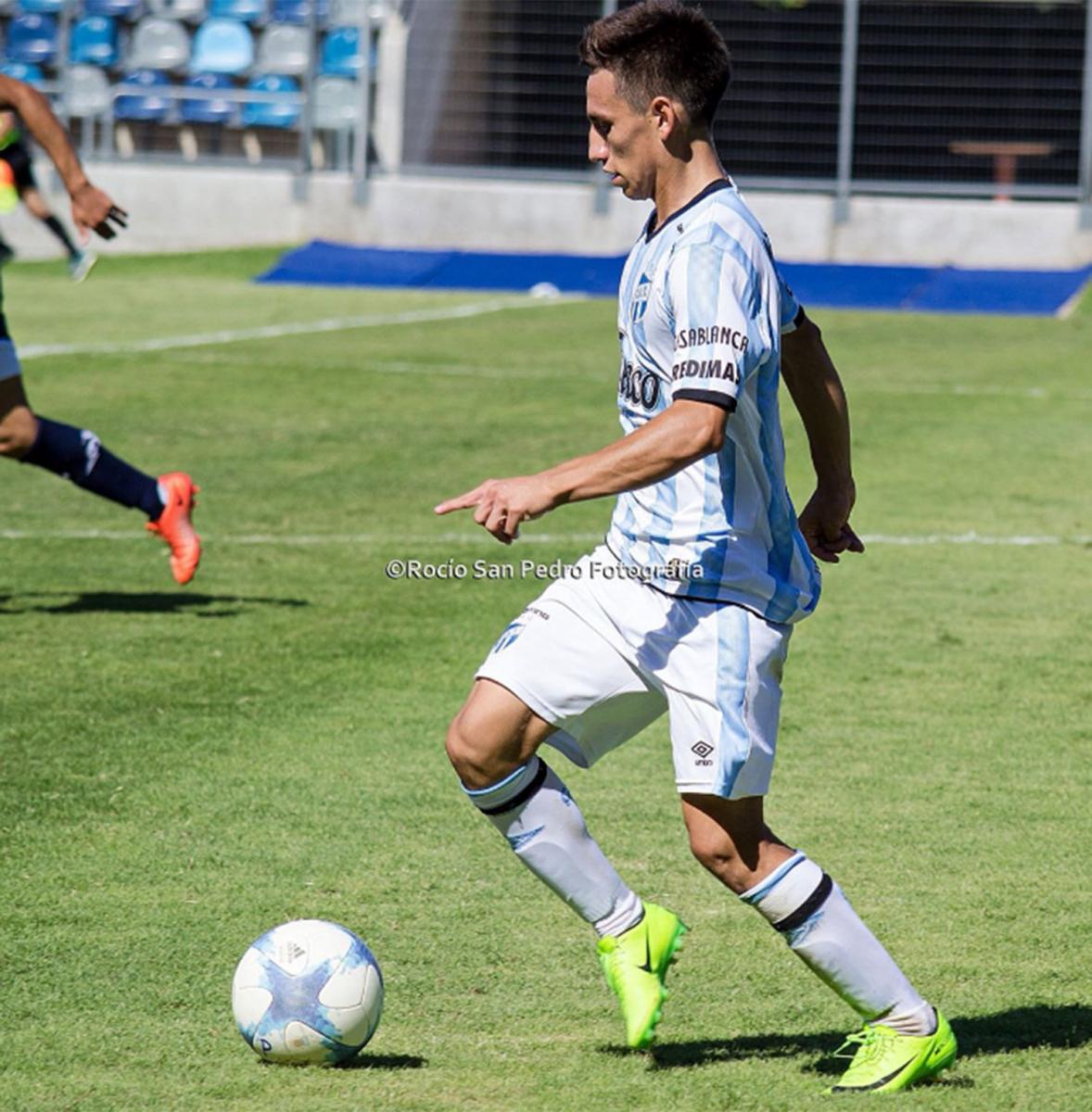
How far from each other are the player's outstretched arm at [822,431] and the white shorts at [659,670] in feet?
1.30

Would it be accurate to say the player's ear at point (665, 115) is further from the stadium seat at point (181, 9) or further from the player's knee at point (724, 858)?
the stadium seat at point (181, 9)

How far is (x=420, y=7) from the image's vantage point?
87.7 feet

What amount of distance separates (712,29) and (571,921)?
208 cm

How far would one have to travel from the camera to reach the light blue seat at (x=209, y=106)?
28.1m

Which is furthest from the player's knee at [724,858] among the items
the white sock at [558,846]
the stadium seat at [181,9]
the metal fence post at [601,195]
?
the stadium seat at [181,9]

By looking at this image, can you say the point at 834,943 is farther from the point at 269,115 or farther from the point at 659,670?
the point at 269,115

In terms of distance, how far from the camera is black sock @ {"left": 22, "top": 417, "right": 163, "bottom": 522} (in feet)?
26.0

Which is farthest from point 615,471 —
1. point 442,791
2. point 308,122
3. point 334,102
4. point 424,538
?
point 334,102

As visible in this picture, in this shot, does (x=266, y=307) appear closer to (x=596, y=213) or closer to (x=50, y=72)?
(x=596, y=213)

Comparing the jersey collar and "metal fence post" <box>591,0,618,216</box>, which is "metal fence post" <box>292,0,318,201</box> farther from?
the jersey collar

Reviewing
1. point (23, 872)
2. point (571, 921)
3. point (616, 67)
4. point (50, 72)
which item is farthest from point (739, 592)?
point (50, 72)

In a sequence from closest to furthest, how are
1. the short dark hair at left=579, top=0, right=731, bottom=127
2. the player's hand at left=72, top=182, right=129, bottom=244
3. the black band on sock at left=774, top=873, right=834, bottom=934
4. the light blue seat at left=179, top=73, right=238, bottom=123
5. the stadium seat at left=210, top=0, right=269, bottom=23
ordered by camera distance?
the short dark hair at left=579, top=0, right=731, bottom=127 < the black band on sock at left=774, top=873, right=834, bottom=934 < the player's hand at left=72, top=182, right=129, bottom=244 < the light blue seat at left=179, top=73, right=238, bottom=123 < the stadium seat at left=210, top=0, right=269, bottom=23

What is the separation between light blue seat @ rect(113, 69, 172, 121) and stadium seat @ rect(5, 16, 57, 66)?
1.22m

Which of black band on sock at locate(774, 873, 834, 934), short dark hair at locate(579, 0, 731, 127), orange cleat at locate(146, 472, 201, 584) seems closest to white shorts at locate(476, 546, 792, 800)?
black band on sock at locate(774, 873, 834, 934)
